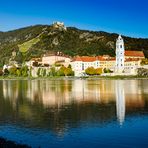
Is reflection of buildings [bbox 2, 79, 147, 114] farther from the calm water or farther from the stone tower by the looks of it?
the stone tower

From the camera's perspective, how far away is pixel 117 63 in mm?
136500

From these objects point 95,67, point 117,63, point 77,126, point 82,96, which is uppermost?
point 117,63

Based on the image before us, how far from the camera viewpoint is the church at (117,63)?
431ft

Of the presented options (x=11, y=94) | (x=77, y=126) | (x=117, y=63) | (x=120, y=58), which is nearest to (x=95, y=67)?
(x=117, y=63)

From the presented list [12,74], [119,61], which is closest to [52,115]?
[119,61]

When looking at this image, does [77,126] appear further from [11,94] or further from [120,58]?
[120,58]

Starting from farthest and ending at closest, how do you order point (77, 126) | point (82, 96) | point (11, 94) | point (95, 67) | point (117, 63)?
point (95, 67)
point (117, 63)
point (11, 94)
point (82, 96)
point (77, 126)

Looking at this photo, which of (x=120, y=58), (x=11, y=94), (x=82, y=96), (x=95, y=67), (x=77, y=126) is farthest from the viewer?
(x=95, y=67)

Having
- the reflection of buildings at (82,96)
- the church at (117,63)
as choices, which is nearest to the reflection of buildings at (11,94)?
the reflection of buildings at (82,96)

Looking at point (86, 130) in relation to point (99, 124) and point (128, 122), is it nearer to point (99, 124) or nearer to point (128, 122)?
point (99, 124)

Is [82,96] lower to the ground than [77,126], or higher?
higher

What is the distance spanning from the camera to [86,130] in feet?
70.0

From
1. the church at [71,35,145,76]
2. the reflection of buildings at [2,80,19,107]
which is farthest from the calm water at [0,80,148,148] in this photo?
the church at [71,35,145,76]

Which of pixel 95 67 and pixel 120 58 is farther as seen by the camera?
pixel 95 67
